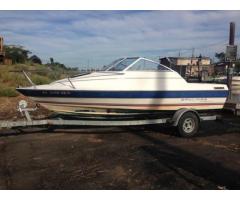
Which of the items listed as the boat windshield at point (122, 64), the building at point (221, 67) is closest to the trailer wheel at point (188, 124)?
the boat windshield at point (122, 64)

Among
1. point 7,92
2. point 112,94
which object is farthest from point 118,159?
point 7,92

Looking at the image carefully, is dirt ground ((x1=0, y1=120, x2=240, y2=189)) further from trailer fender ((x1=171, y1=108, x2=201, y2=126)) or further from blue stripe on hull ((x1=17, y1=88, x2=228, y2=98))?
blue stripe on hull ((x1=17, y1=88, x2=228, y2=98))

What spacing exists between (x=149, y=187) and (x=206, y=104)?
195 inches

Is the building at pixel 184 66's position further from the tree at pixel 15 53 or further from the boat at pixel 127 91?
the tree at pixel 15 53

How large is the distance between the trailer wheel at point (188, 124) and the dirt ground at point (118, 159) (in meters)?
0.24

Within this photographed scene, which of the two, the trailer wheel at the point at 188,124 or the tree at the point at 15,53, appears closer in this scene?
the trailer wheel at the point at 188,124

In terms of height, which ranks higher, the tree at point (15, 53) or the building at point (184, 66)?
the tree at point (15, 53)

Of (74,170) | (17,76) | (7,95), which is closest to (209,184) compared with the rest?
(74,170)

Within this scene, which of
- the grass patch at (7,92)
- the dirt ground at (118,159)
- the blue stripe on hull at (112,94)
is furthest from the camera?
the grass patch at (7,92)

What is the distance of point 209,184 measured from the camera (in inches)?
195

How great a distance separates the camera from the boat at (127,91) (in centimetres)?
818

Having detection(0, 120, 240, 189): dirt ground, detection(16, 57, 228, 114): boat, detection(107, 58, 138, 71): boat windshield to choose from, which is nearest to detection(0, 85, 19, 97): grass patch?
detection(0, 120, 240, 189): dirt ground

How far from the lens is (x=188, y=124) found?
8445 mm

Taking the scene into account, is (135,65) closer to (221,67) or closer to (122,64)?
(122,64)
